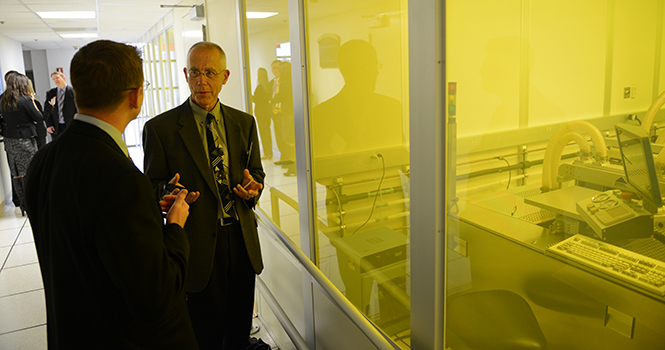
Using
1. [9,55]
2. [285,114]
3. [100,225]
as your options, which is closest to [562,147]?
[100,225]

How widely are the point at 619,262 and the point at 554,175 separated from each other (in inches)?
10.7

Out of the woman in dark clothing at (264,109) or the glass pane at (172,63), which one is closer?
the woman in dark clothing at (264,109)

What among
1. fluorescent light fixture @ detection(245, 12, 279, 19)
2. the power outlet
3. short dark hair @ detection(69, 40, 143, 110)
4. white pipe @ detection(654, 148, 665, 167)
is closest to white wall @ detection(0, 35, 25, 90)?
fluorescent light fixture @ detection(245, 12, 279, 19)

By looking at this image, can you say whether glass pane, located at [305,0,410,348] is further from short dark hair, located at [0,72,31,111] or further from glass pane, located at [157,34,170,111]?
glass pane, located at [157,34,170,111]

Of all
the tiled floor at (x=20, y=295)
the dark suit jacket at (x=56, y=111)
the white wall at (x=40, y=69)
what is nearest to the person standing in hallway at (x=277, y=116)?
the tiled floor at (x=20, y=295)

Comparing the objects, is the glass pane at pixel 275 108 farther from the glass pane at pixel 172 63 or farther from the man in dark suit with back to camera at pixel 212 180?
the glass pane at pixel 172 63

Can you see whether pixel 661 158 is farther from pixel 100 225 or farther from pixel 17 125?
pixel 17 125

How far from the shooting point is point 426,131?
4.16 ft

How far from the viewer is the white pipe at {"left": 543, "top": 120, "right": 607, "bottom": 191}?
1191 mm

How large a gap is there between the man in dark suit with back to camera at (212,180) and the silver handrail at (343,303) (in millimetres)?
254

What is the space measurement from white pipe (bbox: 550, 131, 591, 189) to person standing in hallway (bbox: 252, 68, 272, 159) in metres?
1.89

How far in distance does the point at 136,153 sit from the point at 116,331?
11382 mm

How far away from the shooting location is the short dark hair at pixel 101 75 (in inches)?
49.1

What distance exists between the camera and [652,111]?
1.19 meters
